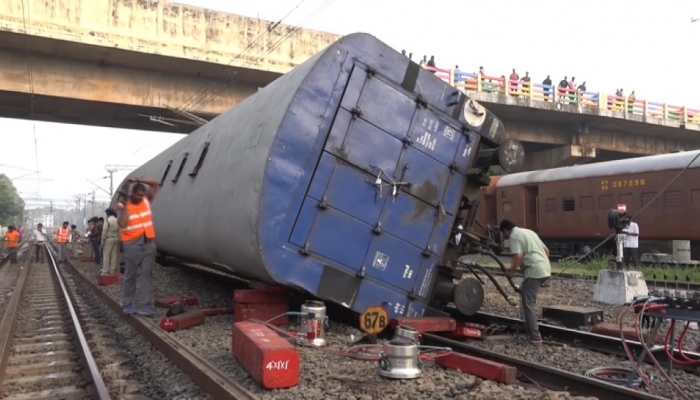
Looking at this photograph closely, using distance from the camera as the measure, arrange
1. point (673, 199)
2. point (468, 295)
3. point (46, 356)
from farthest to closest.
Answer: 1. point (673, 199)
2. point (468, 295)
3. point (46, 356)

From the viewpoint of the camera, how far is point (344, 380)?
428 cm

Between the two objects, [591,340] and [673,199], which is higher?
[673,199]

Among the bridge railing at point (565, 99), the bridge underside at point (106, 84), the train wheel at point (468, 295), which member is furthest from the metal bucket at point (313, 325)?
the bridge railing at point (565, 99)

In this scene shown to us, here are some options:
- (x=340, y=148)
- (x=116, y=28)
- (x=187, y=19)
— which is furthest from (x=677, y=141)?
(x=340, y=148)

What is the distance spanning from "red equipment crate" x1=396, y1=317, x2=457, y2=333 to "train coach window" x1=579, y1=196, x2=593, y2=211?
1231 centimetres

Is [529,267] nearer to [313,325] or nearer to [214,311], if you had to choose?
[313,325]

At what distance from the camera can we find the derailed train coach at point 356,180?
219 inches

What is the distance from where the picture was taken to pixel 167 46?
696 inches

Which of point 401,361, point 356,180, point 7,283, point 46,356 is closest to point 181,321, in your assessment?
point 46,356

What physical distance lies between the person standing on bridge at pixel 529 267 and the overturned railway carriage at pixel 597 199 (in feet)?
31.5

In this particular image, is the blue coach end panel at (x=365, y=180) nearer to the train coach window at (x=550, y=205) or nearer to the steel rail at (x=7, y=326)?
the steel rail at (x=7, y=326)

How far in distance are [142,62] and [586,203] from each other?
14754mm

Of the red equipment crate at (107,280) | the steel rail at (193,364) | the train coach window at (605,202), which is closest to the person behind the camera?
the steel rail at (193,364)

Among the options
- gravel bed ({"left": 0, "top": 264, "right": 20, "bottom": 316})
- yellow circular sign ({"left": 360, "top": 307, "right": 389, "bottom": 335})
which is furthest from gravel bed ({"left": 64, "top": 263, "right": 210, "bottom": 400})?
gravel bed ({"left": 0, "top": 264, "right": 20, "bottom": 316})
